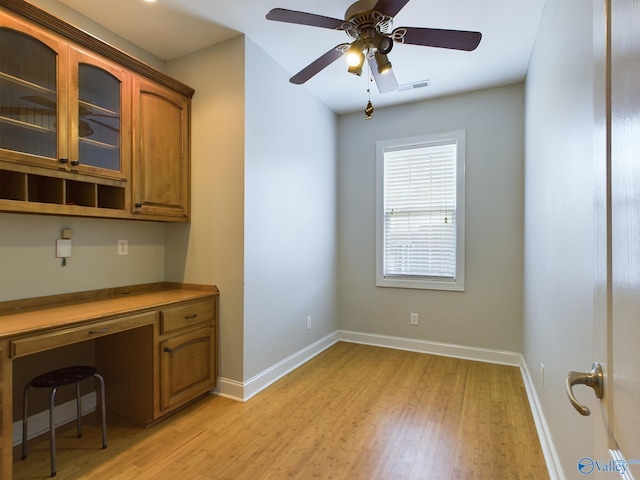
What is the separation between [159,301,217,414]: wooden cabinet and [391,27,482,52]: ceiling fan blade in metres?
2.29

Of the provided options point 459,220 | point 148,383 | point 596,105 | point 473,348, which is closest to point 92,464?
point 148,383

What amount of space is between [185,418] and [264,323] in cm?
89

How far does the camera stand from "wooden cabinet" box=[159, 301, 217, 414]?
2.30 metres

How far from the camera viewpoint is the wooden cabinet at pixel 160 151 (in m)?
2.45

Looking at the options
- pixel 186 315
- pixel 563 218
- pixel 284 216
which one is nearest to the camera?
pixel 563 218

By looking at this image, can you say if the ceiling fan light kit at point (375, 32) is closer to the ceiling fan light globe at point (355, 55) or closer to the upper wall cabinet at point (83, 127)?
the ceiling fan light globe at point (355, 55)

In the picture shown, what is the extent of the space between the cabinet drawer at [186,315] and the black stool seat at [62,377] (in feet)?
1.54

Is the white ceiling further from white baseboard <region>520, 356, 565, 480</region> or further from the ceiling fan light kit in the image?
white baseboard <region>520, 356, 565, 480</region>

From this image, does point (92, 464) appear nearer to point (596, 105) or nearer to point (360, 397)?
point (360, 397)

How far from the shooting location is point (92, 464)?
1879 mm

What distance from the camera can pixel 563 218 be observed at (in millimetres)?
1689

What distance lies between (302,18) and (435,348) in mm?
3391

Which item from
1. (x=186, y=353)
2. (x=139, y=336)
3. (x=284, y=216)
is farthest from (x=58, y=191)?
(x=284, y=216)

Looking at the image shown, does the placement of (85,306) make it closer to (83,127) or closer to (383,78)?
(83,127)
